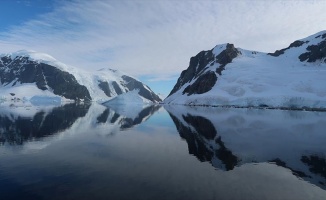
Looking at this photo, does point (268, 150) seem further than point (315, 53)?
No

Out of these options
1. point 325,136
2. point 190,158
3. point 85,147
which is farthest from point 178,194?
point 325,136

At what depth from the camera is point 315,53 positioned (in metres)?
176

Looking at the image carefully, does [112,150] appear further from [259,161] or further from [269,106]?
[269,106]

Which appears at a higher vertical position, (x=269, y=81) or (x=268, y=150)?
(x=269, y=81)

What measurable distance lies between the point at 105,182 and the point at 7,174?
24.1 ft

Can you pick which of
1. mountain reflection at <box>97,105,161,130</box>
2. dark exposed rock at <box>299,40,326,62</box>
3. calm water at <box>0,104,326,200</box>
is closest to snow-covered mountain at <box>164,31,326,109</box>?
dark exposed rock at <box>299,40,326,62</box>

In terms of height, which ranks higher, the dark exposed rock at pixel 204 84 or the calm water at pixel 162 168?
the dark exposed rock at pixel 204 84

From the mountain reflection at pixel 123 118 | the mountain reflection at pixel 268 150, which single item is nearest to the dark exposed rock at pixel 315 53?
the mountain reflection at pixel 123 118

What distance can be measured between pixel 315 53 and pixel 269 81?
48892 mm

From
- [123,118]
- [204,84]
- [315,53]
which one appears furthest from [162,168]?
[315,53]

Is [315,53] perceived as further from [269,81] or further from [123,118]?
[123,118]

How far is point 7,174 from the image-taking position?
20422 mm

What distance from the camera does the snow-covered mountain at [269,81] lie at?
125 metres

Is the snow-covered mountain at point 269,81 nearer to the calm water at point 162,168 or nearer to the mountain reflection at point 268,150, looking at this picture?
the mountain reflection at point 268,150
